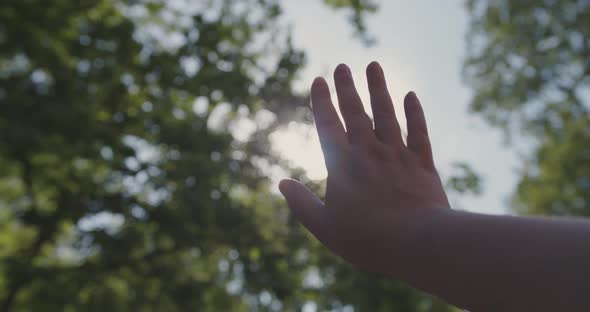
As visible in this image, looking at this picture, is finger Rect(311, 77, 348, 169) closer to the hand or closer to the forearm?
the hand

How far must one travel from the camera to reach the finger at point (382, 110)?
155 cm

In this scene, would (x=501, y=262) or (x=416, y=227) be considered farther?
(x=416, y=227)

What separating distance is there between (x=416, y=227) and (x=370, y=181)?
22 cm

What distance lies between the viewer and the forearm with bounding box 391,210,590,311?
101cm

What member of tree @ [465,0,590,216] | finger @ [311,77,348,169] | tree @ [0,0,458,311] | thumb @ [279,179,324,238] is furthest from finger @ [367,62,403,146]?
tree @ [465,0,590,216]

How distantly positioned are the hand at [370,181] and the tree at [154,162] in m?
6.43

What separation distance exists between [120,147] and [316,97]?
6.64m

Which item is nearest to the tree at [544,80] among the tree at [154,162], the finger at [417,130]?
the tree at [154,162]

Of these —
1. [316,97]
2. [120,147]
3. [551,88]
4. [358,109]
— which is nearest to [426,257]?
[358,109]

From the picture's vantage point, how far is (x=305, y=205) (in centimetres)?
154

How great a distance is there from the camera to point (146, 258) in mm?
9672

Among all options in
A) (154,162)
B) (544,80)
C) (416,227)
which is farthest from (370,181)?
(544,80)

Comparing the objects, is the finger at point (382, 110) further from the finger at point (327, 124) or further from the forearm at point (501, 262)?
the forearm at point (501, 262)

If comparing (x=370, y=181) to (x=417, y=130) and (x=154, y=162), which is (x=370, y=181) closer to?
(x=417, y=130)
